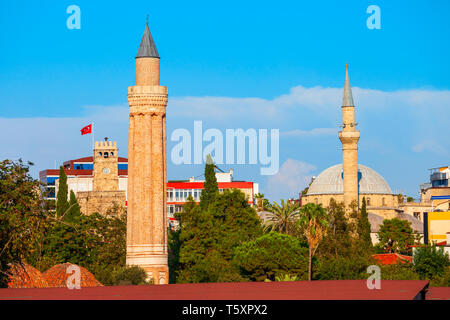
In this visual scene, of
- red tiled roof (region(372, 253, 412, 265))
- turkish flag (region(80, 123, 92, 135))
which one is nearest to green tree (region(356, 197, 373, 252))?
red tiled roof (region(372, 253, 412, 265))

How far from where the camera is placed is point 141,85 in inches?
2709

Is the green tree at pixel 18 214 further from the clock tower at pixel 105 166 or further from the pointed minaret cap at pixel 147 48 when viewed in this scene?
the clock tower at pixel 105 166

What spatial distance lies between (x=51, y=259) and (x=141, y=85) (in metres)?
16.0

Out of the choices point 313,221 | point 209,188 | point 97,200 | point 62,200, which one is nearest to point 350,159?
point 209,188

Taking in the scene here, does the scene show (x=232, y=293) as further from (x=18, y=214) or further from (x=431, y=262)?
(x=431, y=262)

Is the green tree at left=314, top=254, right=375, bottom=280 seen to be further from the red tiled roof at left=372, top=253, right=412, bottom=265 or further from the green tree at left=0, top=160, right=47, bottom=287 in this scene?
the green tree at left=0, top=160, right=47, bottom=287

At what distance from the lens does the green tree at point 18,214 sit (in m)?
31.7

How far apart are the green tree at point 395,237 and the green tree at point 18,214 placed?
73776 millimetres

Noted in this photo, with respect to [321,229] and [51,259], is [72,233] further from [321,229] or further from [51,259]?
[321,229]

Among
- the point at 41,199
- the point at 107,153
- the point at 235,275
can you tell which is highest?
the point at 107,153

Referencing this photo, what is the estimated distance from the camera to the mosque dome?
129m

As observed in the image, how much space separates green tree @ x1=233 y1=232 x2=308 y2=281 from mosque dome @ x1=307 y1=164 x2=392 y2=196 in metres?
62.8

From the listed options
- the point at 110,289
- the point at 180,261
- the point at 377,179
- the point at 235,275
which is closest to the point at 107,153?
the point at 377,179

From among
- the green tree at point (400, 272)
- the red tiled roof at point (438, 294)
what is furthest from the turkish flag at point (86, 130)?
the red tiled roof at point (438, 294)
